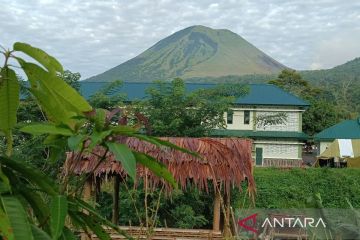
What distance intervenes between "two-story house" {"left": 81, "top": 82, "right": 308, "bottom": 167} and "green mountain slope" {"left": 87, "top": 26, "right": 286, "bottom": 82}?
7997 centimetres

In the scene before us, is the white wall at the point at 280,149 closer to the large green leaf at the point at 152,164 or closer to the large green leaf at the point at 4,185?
the large green leaf at the point at 152,164

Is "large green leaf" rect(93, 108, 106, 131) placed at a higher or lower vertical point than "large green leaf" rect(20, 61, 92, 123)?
lower

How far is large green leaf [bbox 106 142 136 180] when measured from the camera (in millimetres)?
827

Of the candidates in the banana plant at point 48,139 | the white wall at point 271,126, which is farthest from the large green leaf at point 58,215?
the white wall at point 271,126

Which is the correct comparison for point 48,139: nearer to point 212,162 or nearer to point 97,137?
point 97,137

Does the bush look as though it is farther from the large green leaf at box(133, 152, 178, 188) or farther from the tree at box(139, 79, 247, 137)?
the large green leaf at box(133, 152, 178, 188)

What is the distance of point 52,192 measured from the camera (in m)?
1.00

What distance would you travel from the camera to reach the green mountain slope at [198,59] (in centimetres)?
12038

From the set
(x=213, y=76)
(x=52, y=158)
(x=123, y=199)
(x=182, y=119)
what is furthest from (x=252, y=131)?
(x=213, y=76)

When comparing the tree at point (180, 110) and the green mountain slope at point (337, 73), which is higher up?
the green mountain slope at point (337, 73)

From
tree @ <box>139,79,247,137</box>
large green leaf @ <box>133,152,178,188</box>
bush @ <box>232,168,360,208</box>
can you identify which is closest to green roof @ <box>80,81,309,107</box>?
bush @ <box>232,168,360,208</box>

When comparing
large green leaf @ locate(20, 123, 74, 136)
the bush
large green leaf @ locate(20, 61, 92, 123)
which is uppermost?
large green leaf @ locate(20, 61, 92, 123)

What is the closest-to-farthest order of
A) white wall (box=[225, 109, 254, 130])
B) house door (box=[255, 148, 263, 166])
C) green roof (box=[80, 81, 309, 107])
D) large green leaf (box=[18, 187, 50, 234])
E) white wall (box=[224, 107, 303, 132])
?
large green leaf (box=[18, 187, 50, 234]) → green roof (box=[80, 81, 309, 107]) → white wall (box=[224, 107, 303, 132]) → house door (box=[255, 148, 263, 166]) → white wall (box=[225, 109, 254, 130])

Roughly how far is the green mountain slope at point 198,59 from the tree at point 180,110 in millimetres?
97259
